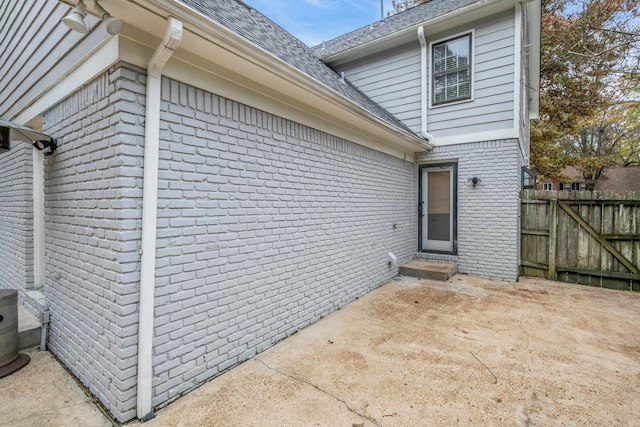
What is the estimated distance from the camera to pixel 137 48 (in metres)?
2.07

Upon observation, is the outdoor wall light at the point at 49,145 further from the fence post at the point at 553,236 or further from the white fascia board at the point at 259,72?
the fence post at the point at 553,236

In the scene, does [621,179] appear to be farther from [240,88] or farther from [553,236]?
[240,88]

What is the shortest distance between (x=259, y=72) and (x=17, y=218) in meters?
3.75

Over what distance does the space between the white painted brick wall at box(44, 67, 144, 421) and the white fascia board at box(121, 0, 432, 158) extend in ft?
1.63

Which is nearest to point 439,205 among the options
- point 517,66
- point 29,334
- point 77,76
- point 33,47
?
point 517,66

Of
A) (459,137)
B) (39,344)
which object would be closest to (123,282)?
(39,344)

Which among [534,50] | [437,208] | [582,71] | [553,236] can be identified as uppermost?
[582,71]

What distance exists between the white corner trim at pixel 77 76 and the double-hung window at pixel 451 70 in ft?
19.3

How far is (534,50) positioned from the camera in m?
7.58

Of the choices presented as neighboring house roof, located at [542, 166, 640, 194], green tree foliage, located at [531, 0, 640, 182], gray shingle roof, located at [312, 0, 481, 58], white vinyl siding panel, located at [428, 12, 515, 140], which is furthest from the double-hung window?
neighboring house roof, located at [542, 166, 640, 194]

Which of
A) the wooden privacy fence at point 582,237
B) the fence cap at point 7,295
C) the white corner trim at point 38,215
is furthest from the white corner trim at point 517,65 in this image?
the fence cap at point 7,295

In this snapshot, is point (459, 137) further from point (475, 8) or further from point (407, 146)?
point (475, 8)

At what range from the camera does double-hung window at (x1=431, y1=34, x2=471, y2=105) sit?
6.00 meters

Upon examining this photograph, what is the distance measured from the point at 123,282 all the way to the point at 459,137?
613cm
